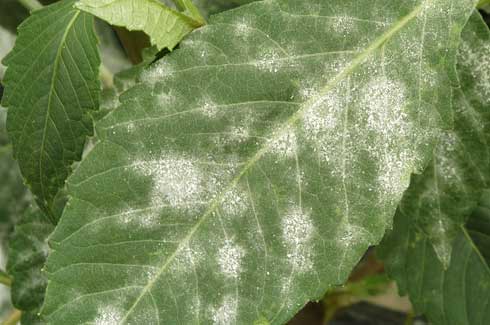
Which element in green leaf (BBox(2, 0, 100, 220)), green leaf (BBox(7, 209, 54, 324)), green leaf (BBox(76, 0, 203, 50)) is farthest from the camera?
green leaf (BBox(7, 209, 54, 324))

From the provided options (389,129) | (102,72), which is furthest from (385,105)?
(102,72)

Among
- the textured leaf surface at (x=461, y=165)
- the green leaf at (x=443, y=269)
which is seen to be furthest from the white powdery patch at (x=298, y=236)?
the green leaf at (x=443, y=269)

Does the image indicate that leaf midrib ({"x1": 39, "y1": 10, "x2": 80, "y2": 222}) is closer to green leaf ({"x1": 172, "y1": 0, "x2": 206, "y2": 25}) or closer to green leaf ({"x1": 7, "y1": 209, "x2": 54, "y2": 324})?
green leaf ({"x1": 172, "y1": 0, "x2": 206, "y2": 25})

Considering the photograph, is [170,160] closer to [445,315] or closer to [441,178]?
[441,178]

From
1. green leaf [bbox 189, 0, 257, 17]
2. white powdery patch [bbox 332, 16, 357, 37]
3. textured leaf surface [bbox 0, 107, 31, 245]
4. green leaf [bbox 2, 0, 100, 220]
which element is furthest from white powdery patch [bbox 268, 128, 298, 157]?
textured leaf surface [bbox 0, 107, 31, 245]

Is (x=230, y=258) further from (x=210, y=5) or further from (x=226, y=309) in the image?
(x=210, y=5)

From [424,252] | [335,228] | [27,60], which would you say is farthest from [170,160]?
[424,252]

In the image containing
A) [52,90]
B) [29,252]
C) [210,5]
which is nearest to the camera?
[52,90]
